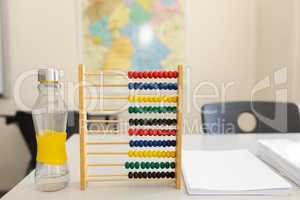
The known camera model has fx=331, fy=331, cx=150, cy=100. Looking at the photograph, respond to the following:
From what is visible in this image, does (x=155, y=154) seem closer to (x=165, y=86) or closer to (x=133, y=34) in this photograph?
(x=165, y=86)

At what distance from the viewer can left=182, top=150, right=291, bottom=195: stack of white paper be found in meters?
0.77

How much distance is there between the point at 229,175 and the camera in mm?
866

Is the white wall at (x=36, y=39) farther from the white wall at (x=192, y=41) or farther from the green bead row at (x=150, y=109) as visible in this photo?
the green bead row at (x=150, y=109)

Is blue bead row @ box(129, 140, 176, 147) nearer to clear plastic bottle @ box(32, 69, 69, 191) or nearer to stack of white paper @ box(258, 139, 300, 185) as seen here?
clear plastic bottle @ box(32, 69, 69, 191)

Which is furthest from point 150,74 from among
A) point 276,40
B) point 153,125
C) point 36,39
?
point 36,39

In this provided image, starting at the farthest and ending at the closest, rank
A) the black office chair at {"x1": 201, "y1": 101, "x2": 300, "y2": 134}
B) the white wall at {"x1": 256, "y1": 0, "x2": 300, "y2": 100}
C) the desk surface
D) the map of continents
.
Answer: the map of continents < the white wall at {"x1": 256, "y1": 0, "x2": 300, "y2": 100} < the black office chair at {"x1": 201, "y1": 101, "x2": 300, "y2": 134} < the desk surface

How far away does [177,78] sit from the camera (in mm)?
814

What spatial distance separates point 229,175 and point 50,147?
458mm

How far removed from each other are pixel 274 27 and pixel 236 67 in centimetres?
42

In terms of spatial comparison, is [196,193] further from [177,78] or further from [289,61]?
[289,61]

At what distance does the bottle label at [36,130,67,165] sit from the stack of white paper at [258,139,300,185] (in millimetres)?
583

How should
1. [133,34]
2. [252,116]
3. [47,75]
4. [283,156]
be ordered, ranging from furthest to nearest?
1. [133,34]
2. [252,116]
3. [283,156]
4. [47,75]

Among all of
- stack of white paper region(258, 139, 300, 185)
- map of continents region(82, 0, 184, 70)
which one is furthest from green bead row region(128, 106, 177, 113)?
map of continents region(82, 0, 184, 70)

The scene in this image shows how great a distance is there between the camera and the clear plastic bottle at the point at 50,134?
775mm
